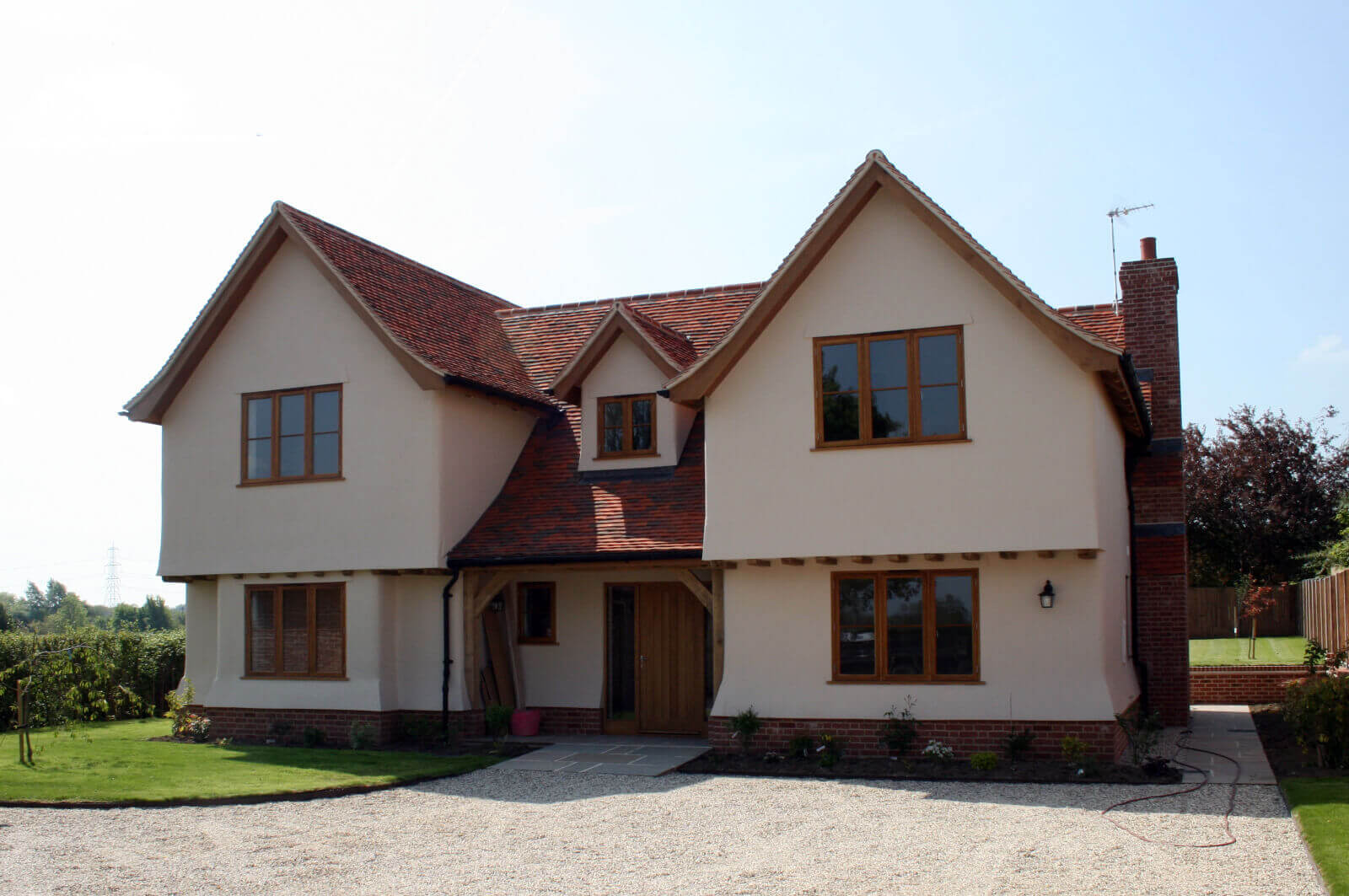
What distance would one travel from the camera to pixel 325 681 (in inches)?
739

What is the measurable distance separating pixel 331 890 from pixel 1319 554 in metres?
29.9

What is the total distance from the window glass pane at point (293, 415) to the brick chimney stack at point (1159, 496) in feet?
43.1

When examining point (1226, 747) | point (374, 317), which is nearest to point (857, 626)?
point (1226, 747)

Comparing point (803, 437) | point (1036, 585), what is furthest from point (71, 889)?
point (1036, 585)

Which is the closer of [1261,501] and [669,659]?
[669,659]

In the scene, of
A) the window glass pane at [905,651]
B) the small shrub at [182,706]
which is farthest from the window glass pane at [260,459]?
the window glass pane at [905,651]

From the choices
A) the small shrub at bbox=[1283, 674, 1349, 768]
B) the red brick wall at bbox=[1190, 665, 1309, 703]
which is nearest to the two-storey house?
the small shrub at bbox=[1283, 674, 1349, 768]

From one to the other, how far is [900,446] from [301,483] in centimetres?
928

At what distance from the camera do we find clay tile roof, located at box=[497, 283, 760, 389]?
21.1 metres

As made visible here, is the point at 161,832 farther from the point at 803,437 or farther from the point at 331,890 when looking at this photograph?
the point at 803,437

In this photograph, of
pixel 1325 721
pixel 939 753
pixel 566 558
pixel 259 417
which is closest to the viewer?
pixel 1325 721

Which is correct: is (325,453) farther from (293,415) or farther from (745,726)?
(745,726)

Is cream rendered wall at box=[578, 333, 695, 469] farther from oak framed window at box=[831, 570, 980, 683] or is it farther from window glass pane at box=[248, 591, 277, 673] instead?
window glass pane at box=[248, 591, 277, 673]

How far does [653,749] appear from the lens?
56.1 feet
